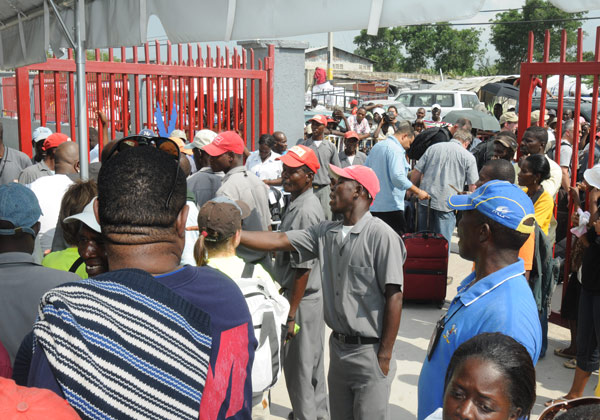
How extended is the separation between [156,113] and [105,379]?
22.8 feet

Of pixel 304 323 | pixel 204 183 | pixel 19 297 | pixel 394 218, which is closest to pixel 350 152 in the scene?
pixel 394 218

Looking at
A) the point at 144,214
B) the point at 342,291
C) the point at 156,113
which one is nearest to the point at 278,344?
Answer: the point at 342,291

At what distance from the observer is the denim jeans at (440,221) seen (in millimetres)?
7438

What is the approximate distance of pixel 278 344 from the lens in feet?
9.12

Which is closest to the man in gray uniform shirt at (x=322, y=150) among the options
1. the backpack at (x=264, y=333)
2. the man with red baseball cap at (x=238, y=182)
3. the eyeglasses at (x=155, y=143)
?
the man with red baseball cap at (x=238, y=182)

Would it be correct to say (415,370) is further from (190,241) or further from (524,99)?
(524,99)

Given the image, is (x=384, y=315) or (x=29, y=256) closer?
(x=29, y=256)

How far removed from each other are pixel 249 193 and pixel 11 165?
2.70 m

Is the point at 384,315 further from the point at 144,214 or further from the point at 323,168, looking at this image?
the point at 323,168

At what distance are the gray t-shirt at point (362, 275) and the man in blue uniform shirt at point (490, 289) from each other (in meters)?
0.88

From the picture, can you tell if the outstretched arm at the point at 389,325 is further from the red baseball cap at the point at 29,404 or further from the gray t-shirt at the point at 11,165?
the gray t-shirt at the point at 11,165

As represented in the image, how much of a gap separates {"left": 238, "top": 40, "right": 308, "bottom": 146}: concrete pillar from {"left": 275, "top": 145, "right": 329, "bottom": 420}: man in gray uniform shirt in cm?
540

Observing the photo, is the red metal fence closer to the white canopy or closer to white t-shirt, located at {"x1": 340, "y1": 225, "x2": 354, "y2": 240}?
the white canopy

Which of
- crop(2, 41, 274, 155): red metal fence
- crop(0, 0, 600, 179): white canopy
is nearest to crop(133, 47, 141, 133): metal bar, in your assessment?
crop(2, 41, 274, 155): red metal fence
